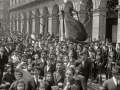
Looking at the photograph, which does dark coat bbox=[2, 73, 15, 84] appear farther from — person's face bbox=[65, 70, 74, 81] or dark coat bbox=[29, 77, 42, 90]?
person's face bbox=[65, 70, 74, 81]

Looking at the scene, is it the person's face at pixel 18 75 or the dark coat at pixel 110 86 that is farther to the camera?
the person's face at pixel 18 75

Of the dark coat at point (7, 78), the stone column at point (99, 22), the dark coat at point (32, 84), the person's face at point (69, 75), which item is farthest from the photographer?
the stone column at point (99, 22)

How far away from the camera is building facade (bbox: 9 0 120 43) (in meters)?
20.5

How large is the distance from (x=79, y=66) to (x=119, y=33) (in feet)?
34.6

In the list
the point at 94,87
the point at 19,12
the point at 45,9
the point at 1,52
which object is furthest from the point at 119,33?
the point at 19,12

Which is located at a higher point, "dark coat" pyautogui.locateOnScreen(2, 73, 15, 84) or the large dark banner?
the large dark banner

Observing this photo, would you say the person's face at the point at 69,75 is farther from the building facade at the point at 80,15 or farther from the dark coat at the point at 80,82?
the building facade at the point at 80,15

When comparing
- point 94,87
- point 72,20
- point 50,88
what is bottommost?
point 94,87

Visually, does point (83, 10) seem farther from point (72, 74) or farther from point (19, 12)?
point (19, 12)

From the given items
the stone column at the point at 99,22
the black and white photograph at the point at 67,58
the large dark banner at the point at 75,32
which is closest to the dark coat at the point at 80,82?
the black and white photograph at the point at 67,58

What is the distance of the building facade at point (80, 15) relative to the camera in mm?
20484

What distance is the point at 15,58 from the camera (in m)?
9.88

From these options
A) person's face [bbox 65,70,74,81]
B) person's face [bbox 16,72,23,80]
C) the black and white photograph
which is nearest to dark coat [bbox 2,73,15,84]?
the black and white photograph

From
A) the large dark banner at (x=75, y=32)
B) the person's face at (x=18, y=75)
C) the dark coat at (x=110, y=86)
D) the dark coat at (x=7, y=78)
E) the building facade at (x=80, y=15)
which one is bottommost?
the dark coat at (x=7, y=78)
